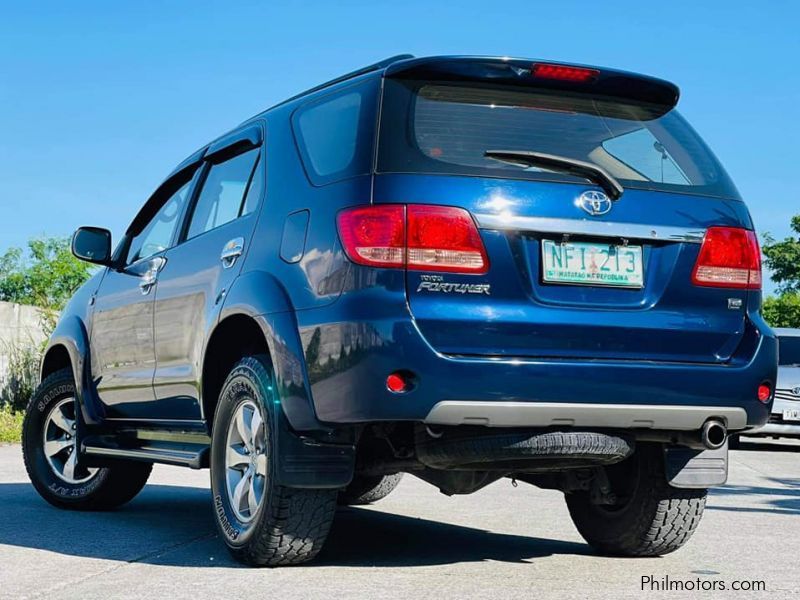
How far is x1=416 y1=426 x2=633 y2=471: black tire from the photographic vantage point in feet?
15.6

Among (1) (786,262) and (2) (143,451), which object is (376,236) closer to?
(2) (143,451)

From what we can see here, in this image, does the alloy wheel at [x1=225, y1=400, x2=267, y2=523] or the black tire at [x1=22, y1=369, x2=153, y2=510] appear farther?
the black tire at [x1=22, y1=369, x2=153, y2=510]

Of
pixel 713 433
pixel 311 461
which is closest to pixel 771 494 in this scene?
pixel 713 433

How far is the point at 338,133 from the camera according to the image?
5.20 metres

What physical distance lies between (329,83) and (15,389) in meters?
13.9

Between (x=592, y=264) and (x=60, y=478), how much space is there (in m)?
4.24

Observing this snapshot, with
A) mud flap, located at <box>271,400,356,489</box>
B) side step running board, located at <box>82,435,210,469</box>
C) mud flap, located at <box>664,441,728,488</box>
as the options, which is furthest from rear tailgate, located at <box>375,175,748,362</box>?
side step running board, located at <box>82,435,210,469</box>

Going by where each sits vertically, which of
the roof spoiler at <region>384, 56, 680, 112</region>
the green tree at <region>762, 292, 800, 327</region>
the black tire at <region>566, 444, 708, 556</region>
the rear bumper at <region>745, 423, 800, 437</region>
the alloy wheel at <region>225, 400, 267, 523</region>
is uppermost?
the roof spoiler at <region>384, 56, 680, 112</region>

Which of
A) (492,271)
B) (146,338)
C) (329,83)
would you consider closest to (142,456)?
(146,338)

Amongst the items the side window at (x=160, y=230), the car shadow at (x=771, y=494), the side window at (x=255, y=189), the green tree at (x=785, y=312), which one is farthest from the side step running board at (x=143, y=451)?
the green tree at (x=785, y=312)

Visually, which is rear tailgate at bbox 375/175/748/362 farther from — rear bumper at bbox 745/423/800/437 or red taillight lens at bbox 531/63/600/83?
rear bumper at bbox 745/423/800/437

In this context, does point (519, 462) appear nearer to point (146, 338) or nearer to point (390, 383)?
point (390, 383)

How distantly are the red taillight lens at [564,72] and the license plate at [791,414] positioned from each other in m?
12.8

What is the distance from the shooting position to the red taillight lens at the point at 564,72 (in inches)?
199
